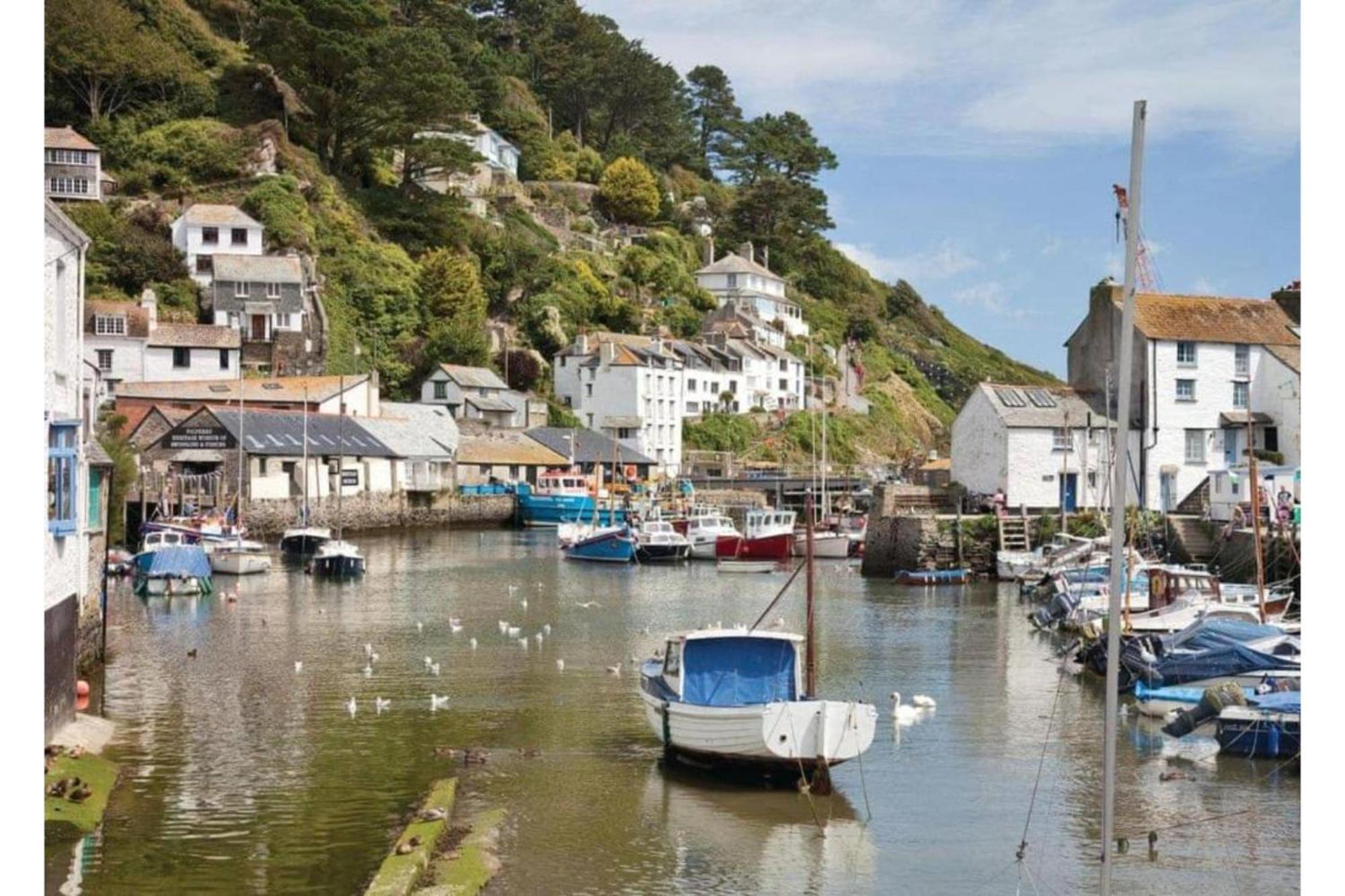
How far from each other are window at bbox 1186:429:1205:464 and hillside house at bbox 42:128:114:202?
182ft

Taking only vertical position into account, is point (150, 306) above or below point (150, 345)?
above

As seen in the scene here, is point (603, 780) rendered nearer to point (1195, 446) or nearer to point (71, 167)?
point (1195, 446)

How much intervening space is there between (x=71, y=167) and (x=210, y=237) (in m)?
7.38

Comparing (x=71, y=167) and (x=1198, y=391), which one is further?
(x=71, y=167)

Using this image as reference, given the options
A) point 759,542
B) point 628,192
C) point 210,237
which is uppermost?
point 628,192

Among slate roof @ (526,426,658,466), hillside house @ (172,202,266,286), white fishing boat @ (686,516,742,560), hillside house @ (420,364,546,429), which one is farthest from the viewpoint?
slate roof @ (526,426,658,466)

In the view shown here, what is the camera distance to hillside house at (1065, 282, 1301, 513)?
50688 millimetres

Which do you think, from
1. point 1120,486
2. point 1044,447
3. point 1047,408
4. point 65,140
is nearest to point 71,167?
point 65,140

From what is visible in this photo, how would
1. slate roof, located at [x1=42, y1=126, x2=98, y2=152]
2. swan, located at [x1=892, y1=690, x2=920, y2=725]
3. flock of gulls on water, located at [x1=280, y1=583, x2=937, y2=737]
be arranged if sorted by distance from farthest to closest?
1. slate roof, located at [x1=42, y1=126, x2=98, y2=152]
2. flock of gulls on water, located at [x1=280, y1=583, x2=937, y2=737]
3. swan, located at [x1=892, y1=690, x2=920, y2=725]

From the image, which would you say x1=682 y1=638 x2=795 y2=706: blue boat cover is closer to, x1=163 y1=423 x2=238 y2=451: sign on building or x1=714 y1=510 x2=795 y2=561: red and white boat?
x1=714 y1=510 x2=795 y2=561: red and white boat

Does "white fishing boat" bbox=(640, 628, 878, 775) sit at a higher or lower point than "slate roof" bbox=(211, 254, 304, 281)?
lower

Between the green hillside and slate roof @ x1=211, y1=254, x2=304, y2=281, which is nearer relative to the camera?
slate roof @ x1=211, y1=254, x2=304, y2=281

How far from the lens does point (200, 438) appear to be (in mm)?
64938

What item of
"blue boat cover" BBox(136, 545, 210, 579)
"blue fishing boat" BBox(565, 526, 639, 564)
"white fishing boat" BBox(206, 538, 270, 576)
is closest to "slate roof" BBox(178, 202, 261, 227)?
"blue fishing boat" BBox(565, 526, 639, 564)
